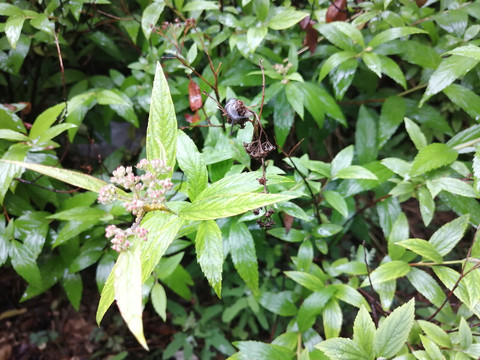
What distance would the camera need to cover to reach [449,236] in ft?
4.02

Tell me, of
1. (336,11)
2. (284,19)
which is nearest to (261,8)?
(284,19)

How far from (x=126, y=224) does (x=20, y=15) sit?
3.49ft

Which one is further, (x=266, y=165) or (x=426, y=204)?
(x=426, y=204)

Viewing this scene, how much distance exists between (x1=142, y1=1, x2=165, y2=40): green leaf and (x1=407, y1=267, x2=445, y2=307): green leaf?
1549 mm

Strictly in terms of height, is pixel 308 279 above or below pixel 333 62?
below

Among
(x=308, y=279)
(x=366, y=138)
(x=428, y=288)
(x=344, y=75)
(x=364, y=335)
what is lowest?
(x=308, y=279)

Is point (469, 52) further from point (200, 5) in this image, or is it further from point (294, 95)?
point (200, 5)

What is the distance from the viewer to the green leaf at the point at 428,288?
1224 millimetres

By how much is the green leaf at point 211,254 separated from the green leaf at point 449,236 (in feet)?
2.88

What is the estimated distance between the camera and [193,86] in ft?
4.77

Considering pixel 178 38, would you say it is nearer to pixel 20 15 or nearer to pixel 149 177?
pixel 20 15

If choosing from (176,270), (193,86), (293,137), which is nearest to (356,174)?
(293,137)

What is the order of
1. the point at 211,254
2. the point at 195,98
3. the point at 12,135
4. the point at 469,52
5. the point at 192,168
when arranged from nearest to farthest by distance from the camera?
1. the point at 211,254
2. the point at 192,168
3. the point at 469,52
4. the point at 12,135
5. the point at 195,98

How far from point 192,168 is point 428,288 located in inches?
39.9
